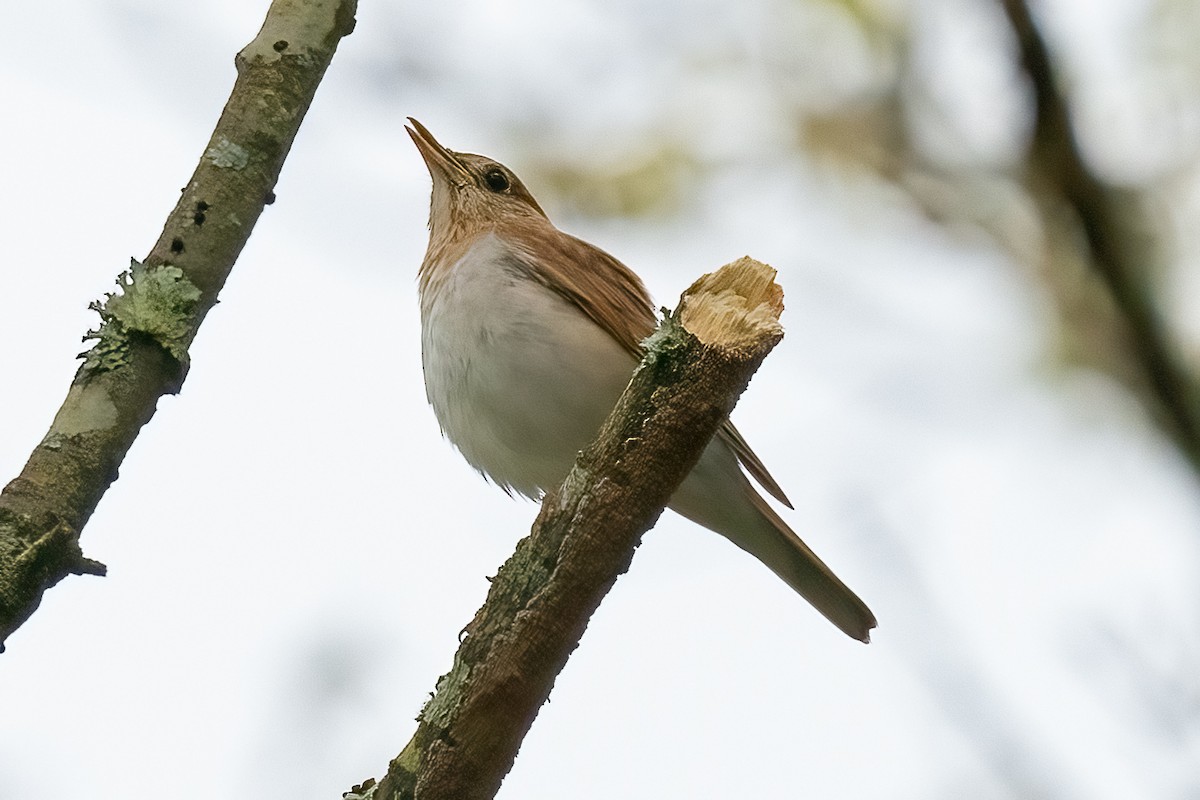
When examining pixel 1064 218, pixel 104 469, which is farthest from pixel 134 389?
pixel 1064 218

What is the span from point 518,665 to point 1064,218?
199cm

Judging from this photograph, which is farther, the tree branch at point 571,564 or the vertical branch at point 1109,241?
the vertical branch at point 1109,241

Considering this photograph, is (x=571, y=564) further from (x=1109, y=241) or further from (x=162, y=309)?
(x=1109, y=241)

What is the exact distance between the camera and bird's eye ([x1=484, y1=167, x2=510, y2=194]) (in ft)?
24.7

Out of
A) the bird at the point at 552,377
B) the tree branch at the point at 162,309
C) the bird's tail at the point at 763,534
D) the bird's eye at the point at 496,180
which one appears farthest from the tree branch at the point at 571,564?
the bird's eye at the point at 496,180

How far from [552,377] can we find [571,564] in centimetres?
262

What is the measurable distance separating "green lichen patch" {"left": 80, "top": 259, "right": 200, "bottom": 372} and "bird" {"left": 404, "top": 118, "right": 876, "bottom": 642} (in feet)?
6.84

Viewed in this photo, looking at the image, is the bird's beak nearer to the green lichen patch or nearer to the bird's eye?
the bird's eye

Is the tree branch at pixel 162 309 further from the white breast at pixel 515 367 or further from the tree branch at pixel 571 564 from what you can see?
the white breast at pixel 515 367

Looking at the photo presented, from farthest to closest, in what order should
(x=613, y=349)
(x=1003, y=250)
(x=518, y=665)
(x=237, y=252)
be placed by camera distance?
(x=613, y=349) → (x=1003, y=250) → (x=237, y=252) → (x=518, y=665)

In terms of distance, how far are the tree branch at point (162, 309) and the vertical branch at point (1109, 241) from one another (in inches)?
89.9

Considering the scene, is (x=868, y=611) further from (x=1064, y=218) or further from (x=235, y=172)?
(x=235, y=172)

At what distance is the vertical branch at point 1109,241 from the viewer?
3.50m

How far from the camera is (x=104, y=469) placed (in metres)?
3.58
